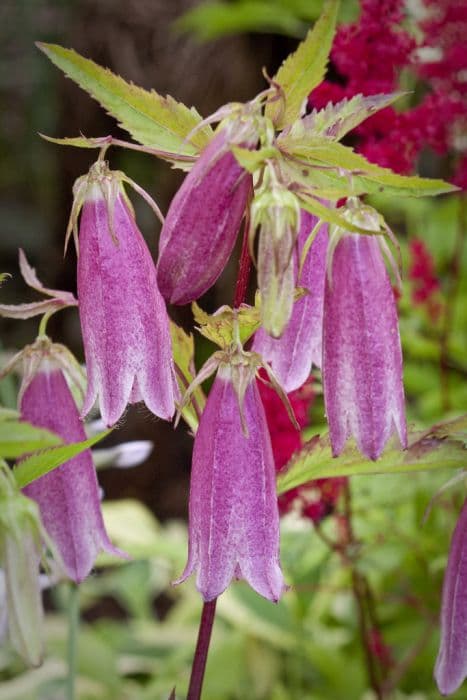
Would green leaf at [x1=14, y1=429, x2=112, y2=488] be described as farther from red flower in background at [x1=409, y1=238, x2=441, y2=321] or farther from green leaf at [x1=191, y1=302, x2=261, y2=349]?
red flower in background at [x1=409, y1=238, x2=441, y2=321]

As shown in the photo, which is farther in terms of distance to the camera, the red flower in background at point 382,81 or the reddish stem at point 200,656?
the red flower in background at point 382,81

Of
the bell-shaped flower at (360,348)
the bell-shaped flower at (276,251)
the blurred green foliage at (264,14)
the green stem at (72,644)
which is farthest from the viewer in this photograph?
the blurred green foliage at (264,14)

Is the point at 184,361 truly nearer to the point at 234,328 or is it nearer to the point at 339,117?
the point at 234,328

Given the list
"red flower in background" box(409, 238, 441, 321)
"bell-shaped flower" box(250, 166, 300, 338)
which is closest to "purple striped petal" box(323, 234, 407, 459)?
"bell-shaped flower" box(250, 166, 300, 338)

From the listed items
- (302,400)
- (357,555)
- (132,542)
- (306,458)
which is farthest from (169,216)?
(132,542)

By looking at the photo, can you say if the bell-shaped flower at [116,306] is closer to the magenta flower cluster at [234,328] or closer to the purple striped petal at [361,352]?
the magenta flower cluster at [234,328]

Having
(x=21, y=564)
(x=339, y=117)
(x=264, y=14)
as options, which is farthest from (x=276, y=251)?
(x=264, y=14)

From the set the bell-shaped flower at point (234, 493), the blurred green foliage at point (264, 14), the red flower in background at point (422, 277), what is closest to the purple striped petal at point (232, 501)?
the bell-shaped flower at point (234, 493)
